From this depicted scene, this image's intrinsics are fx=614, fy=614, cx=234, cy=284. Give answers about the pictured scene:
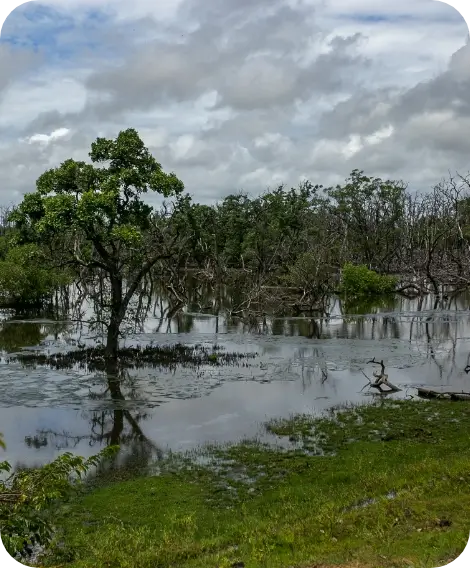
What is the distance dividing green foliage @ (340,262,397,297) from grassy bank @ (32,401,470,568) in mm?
36771

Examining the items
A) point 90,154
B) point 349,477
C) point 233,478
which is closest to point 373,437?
point 349,477

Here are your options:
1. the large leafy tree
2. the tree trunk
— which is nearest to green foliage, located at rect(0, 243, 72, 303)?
the tree trunk

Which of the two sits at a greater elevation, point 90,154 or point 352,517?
point 90,154

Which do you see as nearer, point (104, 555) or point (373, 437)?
point (104, 555)

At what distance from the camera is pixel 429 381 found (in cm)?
2102

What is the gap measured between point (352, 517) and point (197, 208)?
63.0m

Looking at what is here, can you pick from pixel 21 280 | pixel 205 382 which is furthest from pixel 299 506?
pixel 21 280

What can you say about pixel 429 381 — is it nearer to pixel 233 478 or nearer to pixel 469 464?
pixel 469 464

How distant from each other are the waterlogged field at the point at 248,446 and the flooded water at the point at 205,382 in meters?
0.09

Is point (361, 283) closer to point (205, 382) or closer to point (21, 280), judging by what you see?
point (21, 280)

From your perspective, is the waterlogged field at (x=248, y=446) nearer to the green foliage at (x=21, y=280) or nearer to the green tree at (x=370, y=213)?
the green foliage at (x=21, y=280)

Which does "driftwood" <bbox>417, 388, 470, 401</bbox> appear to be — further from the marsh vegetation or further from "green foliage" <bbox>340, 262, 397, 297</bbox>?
"green foliage" <bbox>340, 262, 397, 297</bbox>

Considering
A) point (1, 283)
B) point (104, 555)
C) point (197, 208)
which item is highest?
point (197, 208)

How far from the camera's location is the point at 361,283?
52469 mm
